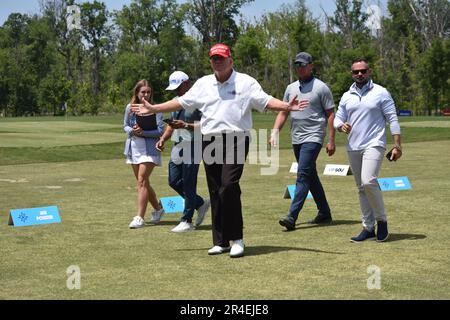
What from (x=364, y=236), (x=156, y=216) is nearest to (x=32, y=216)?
(x=156, y=216)

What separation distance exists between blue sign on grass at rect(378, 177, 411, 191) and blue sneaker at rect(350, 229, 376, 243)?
16.1 feet

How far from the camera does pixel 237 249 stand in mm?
8336

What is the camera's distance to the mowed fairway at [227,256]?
6.74 m

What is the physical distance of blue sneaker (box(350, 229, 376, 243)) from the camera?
9.16 meters

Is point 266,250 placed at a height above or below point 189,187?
below

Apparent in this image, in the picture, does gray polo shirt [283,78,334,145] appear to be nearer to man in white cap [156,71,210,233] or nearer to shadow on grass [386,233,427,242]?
man in white cap [156,71,210,233]

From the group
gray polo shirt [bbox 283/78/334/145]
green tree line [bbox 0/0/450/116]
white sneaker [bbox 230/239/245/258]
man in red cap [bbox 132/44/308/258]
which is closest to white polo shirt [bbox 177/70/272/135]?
man in red cap [bbox 132/44/308/258]

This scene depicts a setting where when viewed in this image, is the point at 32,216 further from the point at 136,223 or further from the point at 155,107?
the point at 155,107

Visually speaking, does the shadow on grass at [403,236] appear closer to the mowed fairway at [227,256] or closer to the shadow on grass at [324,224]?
the mowed fairway at [227,256]

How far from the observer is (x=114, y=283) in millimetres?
7035

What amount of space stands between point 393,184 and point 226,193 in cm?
647

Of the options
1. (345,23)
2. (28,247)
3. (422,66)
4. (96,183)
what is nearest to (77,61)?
(345,23)

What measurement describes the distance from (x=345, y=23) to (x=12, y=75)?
41792 millimetres

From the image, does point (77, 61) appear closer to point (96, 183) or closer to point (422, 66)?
point (422, 66)
